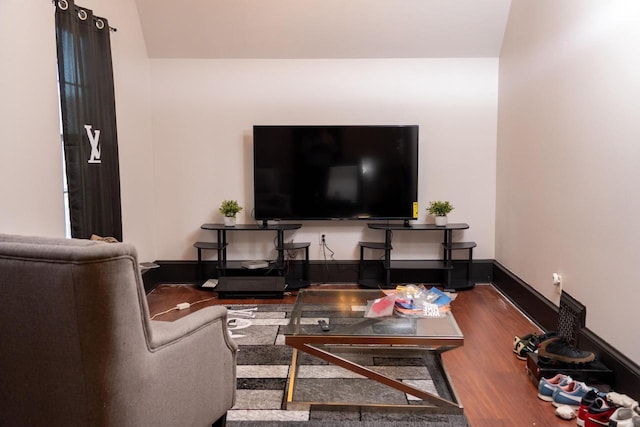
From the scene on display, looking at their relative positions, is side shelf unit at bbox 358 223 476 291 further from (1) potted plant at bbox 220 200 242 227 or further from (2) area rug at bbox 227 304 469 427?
(2) area rug at bbox 227 304 469 427

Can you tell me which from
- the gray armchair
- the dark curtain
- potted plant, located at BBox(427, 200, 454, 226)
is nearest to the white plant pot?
potted plant, located at BBox(427, 200, 454, 226)

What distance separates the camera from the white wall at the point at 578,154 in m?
2.23

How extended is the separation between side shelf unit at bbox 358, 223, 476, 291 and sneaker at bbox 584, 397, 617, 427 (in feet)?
7.23

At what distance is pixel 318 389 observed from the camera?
233 cm

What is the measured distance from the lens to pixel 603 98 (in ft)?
8.04

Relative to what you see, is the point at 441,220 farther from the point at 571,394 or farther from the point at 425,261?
the point at 571,394

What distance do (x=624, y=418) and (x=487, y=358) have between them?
0.89 m

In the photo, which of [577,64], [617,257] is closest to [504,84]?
[577,64]

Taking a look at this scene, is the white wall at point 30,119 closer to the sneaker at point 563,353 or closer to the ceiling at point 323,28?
the ceiling at point 323,28

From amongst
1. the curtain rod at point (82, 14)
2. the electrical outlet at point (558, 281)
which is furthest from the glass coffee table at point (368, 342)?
the curtain rod at point (82, 14)

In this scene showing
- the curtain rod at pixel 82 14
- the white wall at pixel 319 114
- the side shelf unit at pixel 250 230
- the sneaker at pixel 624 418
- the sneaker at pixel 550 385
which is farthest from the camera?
the white wall at pixel 319 114

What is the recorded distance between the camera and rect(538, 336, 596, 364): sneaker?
2.33 m

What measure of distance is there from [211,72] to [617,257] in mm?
3684

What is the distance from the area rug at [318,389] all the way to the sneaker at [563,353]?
0.58 meters
